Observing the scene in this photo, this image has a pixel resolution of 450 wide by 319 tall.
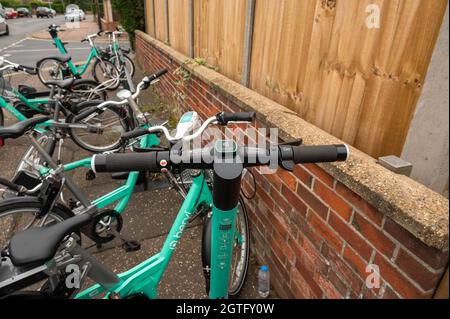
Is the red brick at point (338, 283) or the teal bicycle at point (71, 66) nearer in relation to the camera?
the red brick at point (338, 283)

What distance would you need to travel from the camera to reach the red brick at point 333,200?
1.42m

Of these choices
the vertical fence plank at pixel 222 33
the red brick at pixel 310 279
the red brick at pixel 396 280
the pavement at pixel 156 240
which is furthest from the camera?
the vertical fence plank at pixel 222 33

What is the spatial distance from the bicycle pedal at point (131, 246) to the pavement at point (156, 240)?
0.05m

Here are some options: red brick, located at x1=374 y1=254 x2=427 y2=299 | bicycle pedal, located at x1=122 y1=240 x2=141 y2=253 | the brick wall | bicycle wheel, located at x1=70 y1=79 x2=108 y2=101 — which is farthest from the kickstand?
bicycle wheel, located at x1=70 y1=79 x2=108 y2=101

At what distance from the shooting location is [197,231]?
278 cm

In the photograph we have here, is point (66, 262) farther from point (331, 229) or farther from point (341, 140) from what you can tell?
point (341, 140)

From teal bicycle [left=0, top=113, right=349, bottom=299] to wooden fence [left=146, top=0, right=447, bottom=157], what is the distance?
444 millimetres

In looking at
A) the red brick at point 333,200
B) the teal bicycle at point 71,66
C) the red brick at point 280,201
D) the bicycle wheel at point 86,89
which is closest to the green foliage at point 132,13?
the teal bicycle at point 71,66

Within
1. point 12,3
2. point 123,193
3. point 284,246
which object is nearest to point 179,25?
point 123,193

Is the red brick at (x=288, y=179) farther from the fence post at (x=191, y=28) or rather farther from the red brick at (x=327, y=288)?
the fence post at (x=191, y=28)

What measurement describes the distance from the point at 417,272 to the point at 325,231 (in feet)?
1.76

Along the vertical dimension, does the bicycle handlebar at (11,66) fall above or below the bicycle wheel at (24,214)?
above

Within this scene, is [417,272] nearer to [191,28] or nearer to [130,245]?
[130,245]
